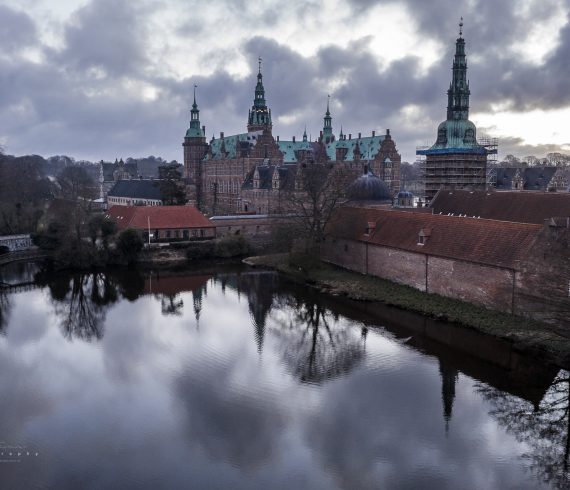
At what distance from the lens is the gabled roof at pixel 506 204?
82.9 feet

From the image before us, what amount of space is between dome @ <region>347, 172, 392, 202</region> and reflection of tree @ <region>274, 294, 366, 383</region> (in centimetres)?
1471

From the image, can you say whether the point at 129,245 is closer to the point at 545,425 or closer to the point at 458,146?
the point at 458,146

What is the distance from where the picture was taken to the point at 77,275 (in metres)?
28.3

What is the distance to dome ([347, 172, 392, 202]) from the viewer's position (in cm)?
3488

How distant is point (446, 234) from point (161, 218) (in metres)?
20.0

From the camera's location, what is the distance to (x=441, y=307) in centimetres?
1962

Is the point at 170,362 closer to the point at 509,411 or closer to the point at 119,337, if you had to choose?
the point at 119,337

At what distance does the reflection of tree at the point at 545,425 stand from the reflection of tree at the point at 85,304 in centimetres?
1250

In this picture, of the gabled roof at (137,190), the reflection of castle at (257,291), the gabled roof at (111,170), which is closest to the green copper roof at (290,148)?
the gabled roof at (137,190)

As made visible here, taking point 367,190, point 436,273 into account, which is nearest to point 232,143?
point 367,190

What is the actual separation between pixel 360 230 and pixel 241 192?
2681 cm

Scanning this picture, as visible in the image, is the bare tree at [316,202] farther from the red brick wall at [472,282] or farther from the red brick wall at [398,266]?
the red brick wall at [472,282]

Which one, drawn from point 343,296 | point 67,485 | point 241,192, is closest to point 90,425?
point 67,485

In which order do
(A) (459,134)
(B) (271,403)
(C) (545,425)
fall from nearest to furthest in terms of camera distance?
(C) (545,425) < (B) (271,403) < (A) (459,134)
